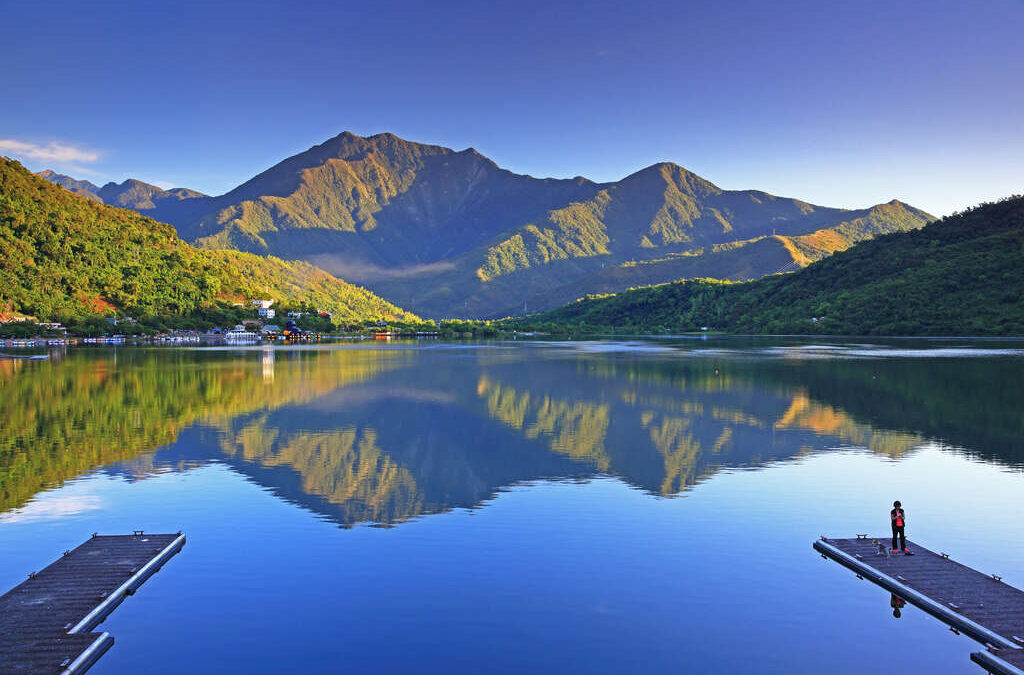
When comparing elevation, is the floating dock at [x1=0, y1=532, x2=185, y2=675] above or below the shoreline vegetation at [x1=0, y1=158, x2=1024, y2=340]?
below

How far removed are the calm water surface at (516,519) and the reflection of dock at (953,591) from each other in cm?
37

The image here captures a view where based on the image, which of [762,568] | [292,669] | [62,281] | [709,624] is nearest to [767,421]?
[762,568]

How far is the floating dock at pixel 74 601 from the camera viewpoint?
433 inches

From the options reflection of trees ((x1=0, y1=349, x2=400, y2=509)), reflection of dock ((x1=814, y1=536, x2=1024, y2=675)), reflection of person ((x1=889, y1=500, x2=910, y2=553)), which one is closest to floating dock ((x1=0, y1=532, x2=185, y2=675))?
reflection of trees ((x1=0, y1=349, x2=400, y2=509))

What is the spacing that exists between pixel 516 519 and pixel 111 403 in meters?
33.4

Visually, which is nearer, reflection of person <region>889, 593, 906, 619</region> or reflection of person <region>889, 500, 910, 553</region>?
reflection of person <region>889, 593, 906, 619</region>

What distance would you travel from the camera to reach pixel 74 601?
13156mm

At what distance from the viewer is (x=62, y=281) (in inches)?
6388

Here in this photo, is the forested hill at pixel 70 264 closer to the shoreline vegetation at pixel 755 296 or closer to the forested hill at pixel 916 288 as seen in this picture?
the shoreline vegetation at pixel 755 296

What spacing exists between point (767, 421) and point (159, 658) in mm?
31401

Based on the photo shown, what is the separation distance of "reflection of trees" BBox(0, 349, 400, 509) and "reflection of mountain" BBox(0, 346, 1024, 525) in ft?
0.56

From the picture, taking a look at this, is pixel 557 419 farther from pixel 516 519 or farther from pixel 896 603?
pixel 896 603

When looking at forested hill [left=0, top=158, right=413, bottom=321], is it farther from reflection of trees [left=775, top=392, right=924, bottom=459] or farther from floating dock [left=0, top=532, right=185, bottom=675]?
reflection of trees [left=775, top=392, right=924, bottom=459]

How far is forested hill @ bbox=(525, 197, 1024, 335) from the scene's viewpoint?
127 m
